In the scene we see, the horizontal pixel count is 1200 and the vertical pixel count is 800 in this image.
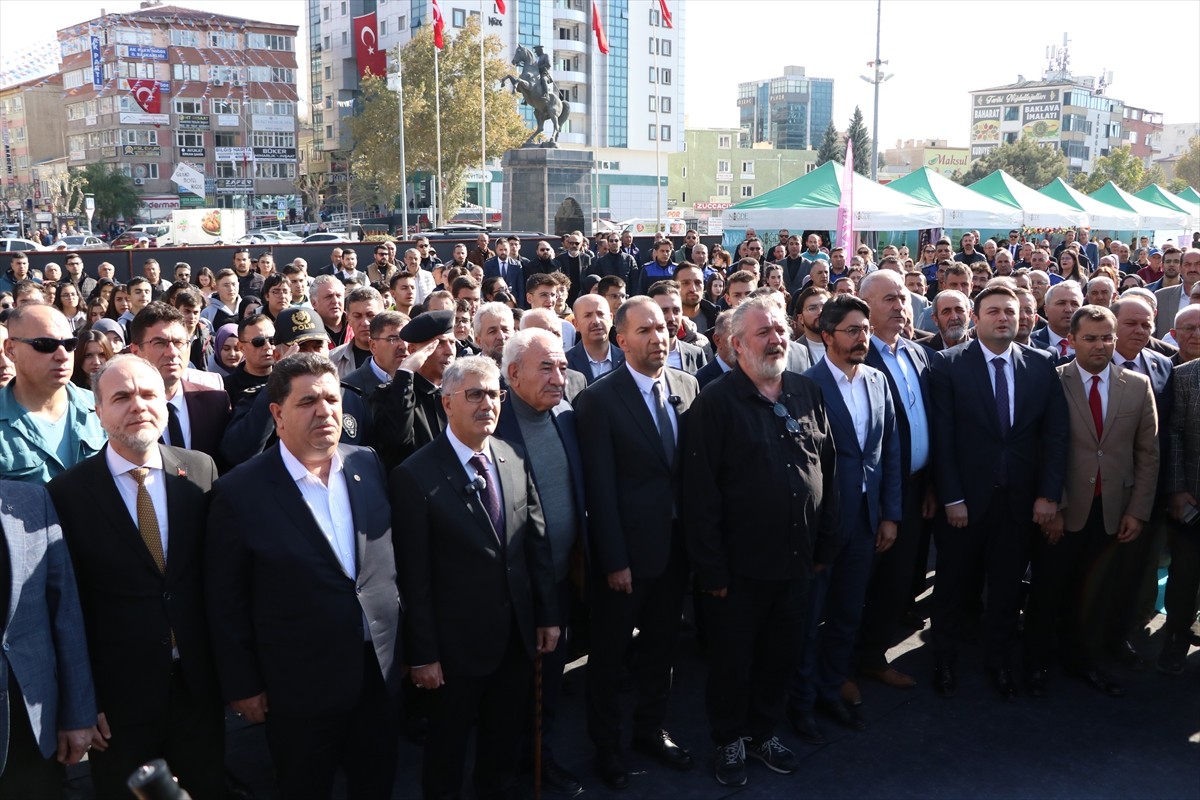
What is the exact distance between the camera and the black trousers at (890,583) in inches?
190

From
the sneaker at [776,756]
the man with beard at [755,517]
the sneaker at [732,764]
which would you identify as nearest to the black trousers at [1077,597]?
the man with beard at [755,517]

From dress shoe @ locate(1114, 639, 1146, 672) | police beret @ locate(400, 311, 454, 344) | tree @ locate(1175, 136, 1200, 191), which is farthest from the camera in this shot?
tree @ locate(1175, 136, 1200, 191)

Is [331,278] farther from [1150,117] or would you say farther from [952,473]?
[1150,117]

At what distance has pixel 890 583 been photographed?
16.0 ft

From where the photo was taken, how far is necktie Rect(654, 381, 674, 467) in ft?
13.6

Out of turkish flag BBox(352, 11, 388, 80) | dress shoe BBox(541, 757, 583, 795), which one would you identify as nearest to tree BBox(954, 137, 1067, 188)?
turkish flag BBox(352, 11, 388, 80)

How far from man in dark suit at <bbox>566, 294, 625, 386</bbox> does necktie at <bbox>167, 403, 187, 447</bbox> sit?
202 cm

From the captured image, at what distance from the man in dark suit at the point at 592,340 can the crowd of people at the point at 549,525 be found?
0.02m

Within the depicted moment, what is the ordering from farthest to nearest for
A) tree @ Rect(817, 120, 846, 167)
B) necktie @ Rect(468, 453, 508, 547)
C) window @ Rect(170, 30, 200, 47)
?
tree @ Rect(817, 120, 846, 167) < window @ Rect(170, 30, 200, 47) < necktie @ Rect(468, 453, 508, 547)

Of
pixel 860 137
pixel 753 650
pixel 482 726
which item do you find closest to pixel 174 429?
pixel 482 726

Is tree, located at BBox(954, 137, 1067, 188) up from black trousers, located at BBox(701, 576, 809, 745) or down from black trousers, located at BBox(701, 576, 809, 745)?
up

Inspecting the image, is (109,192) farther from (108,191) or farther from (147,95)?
(147,95)

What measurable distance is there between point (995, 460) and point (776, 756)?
1.79 meters

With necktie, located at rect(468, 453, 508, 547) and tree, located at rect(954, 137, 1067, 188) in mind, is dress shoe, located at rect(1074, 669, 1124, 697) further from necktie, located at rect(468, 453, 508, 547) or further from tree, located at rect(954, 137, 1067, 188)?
tree, located at rect(954, 137, 1067, 188)
